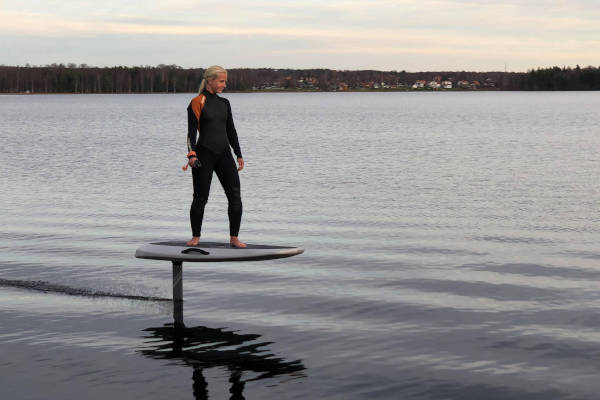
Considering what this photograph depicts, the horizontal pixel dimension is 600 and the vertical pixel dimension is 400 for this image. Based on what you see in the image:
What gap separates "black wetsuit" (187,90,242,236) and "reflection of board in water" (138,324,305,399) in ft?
4.96

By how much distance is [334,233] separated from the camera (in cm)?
2222

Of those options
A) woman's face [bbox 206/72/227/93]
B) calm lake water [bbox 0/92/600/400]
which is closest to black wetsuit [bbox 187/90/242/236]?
woman's face [bbox 206/72/227/93]

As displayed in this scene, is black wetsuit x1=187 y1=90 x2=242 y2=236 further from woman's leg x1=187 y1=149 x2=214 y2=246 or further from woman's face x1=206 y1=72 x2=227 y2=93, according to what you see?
woman's face x1=206 y1=72 x2=227 y2=93

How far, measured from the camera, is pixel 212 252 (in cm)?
1239

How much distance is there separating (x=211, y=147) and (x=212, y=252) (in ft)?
5.09

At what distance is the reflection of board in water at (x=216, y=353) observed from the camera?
10.5m

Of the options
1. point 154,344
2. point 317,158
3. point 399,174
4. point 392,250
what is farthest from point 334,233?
point 317,158

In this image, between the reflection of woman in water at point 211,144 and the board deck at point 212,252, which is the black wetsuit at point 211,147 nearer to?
the reflection of woman in water at point 211,144

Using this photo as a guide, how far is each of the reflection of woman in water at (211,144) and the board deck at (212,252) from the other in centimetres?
23

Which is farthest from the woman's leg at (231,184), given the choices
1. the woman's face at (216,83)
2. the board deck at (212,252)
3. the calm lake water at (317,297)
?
the calm lake water at (317,297)

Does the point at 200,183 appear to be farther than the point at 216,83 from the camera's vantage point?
Yes

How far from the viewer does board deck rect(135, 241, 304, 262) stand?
1214cm

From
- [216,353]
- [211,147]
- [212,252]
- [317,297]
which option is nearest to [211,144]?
[211,147]

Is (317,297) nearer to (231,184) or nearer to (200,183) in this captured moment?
(231,184)
